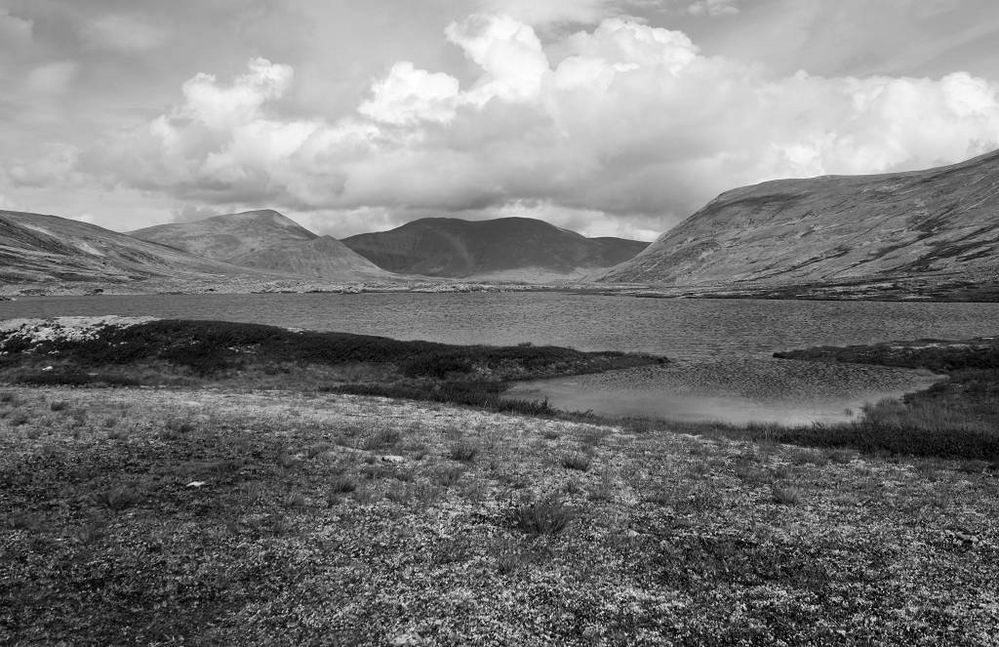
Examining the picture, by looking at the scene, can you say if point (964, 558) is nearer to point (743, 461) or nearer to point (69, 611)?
point (743, 461)

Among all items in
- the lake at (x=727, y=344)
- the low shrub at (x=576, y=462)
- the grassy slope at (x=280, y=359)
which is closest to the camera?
the low shrub at (x=576, y=462)

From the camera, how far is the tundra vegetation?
31.2 feet

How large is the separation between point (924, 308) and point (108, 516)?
146 meters

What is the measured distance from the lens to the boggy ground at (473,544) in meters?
9.47

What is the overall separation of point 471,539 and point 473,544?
280mm

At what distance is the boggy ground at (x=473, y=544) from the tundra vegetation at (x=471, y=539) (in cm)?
6

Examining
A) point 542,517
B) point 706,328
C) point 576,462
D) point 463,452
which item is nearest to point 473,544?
point 542,517

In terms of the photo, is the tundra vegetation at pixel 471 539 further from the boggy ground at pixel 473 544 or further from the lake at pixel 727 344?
the lake at pixel 727 344

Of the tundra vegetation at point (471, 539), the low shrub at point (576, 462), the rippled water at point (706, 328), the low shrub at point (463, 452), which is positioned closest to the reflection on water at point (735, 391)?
the rippled water at point (706, 328)

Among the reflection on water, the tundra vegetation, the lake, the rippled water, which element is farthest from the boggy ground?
the rippled water

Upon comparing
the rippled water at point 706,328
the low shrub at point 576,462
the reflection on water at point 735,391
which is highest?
the rippled water at point 706,328

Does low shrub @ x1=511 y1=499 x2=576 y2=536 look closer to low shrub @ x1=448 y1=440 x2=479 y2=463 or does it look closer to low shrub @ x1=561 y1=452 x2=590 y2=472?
low shrub @ x1=561 y1=452 x2=590 y2=472

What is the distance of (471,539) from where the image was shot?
12.9m

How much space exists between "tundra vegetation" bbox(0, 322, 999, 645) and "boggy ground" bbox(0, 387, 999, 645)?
0.06m
